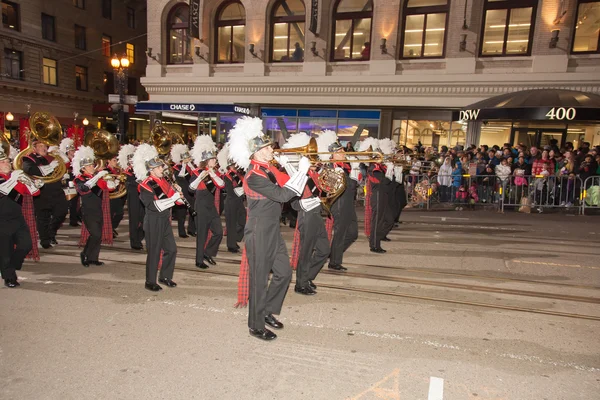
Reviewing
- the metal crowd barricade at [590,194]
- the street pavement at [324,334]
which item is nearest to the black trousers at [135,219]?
the street pavement at [324,334]

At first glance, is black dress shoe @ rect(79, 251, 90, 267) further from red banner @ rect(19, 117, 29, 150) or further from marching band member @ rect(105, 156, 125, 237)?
red banner @ rect(19, 117, 29, 150)

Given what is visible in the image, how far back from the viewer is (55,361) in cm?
398

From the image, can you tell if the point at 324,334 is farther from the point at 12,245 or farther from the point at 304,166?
the point at 12,245

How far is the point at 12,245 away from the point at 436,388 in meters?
6.30

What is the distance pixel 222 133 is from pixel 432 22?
11840mm

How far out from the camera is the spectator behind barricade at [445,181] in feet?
45.4

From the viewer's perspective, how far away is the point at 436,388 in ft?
11.9

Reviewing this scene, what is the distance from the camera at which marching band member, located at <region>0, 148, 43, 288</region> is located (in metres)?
5.95

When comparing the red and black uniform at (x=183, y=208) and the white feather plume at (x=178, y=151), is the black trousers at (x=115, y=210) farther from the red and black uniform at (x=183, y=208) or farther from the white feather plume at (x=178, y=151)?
the white feather plume at (x=178, y=151)

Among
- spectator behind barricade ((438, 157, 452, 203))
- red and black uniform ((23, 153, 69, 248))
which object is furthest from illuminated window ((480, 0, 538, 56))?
red and black uniform ((23, 153, 69, 248))

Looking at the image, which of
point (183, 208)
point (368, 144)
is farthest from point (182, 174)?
point (368, 144)

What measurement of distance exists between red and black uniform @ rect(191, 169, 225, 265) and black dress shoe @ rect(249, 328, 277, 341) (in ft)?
9.42

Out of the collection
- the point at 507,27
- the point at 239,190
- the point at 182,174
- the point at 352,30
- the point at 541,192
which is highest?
the point at 352,30

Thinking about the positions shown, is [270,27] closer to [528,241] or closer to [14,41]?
[528,241]
